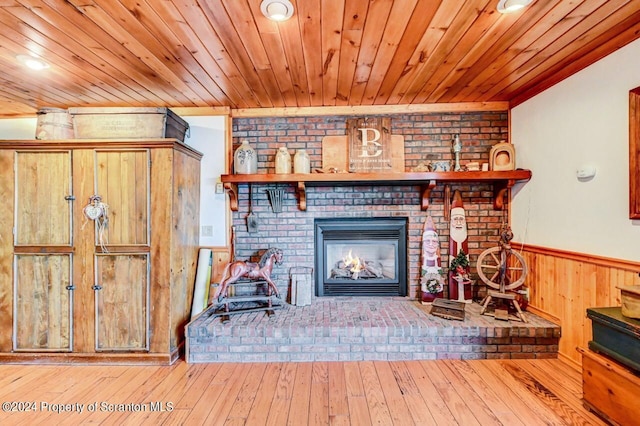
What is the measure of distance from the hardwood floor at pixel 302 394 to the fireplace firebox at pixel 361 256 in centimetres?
87

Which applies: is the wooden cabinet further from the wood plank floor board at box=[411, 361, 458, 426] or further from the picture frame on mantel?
the picture frame on mantel

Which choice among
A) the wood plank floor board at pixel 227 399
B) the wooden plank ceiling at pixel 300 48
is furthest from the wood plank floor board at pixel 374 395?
the wooden plank ceiling at pixel 300 48

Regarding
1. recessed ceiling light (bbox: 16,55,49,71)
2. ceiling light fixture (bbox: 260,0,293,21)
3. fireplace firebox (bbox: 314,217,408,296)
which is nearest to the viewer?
ceiling light fixture (bbox: 260,0,293,21)

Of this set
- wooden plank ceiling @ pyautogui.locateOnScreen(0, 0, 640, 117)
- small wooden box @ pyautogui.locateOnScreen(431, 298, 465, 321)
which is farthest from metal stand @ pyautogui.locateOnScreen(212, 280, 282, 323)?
wooden plank ceiling @ pyautogui.locateOnScreen(0, 0, 640, 117)

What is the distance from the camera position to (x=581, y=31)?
5.90ft

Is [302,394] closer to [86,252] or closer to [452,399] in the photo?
[452,399]

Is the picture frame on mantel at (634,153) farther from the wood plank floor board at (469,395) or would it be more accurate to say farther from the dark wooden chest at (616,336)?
the wood plank floor board at (469,395)

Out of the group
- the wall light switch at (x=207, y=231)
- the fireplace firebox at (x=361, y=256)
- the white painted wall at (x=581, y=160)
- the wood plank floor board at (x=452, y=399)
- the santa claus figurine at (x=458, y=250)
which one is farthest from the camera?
the fireplace firebox at (x=361, y=256)

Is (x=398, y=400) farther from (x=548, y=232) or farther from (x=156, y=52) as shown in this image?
(x=156, y=52)

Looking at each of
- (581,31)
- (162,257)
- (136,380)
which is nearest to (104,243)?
(162,257)

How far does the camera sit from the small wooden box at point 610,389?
1.55 m

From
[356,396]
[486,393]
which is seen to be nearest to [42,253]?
[356,396]

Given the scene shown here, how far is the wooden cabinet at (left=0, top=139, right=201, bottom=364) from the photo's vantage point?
2.43 metres

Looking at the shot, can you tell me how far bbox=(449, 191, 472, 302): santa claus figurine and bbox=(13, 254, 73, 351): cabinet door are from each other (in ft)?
10.8
